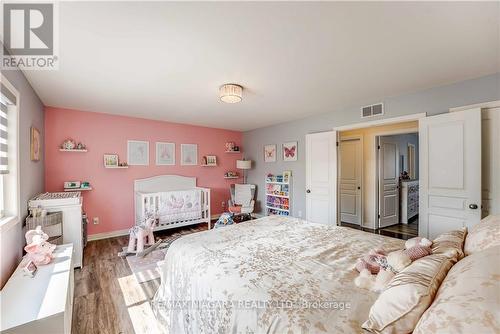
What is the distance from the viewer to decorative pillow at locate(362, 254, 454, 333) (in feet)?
2.69

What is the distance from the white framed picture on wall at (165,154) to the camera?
15.6 ft

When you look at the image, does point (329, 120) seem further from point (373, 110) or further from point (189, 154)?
point (189, 154)

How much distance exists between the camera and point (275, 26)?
162cm

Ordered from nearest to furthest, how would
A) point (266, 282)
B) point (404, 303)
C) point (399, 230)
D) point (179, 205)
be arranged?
point (404, 303), point (266, 282), point (179, 205), point (399, 230)

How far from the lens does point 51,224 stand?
2.60m

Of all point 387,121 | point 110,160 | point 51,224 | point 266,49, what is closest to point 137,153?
point 110,160

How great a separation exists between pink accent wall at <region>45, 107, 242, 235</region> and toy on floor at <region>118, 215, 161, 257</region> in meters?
1.07

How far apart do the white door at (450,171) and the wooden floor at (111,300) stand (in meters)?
3.38

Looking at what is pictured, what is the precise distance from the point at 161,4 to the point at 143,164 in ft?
12.2

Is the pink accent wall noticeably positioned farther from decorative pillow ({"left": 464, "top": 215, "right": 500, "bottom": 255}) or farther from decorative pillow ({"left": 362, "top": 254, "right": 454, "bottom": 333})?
decorative pillow ({"left": 464, "top": 215, "right": 500, "bottom": 255})

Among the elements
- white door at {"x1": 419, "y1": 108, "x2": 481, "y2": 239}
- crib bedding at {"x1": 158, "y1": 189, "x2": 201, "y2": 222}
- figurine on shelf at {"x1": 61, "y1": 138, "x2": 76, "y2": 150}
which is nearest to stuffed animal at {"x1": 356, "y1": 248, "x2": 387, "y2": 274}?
white door at {"x1": 419, "y1": 108, "x2": 481, "y2": 239}

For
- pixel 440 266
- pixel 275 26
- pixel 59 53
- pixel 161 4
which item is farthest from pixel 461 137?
pixel 59 53

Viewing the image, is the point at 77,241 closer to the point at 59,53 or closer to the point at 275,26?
the point at 59,53

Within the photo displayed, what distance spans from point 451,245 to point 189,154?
15.8 ft
